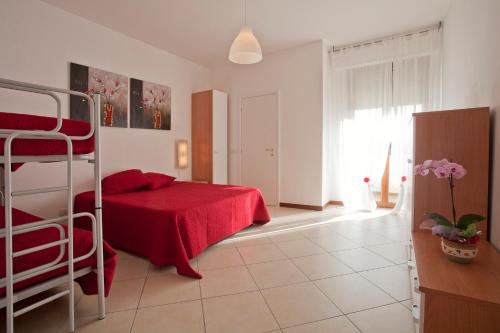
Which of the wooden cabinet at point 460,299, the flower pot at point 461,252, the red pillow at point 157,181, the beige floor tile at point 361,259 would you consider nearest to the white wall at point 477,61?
the flower pot at point 461,252

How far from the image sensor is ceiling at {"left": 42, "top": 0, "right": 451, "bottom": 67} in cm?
306

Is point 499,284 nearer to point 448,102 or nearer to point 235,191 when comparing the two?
point 235,191

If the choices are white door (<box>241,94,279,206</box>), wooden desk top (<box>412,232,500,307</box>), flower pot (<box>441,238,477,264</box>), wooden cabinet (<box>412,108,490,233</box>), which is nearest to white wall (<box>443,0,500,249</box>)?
wooden cabinet (<box>412,108,490,233</box>)

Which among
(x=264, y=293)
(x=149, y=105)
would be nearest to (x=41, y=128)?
(x=264, y=293)

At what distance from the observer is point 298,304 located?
1.68 meters

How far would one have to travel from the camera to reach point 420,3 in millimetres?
3088

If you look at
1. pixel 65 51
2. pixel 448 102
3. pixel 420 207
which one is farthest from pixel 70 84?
pixel 448 102

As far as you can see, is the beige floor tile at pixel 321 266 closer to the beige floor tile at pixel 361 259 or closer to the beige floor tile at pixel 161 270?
the beige floor tile at pixel 361 259

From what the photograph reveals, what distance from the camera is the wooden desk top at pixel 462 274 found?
3.41 feet

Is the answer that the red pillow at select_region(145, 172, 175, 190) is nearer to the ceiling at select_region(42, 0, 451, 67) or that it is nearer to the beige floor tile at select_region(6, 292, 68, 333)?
the beige floor tile at select_region(6, 292, 68, 333)

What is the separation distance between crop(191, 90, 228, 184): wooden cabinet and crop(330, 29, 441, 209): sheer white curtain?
2048mm

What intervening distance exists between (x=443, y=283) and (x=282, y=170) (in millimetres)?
3482

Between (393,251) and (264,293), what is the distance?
1517mm

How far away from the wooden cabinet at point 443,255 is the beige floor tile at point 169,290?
1.38 meters
